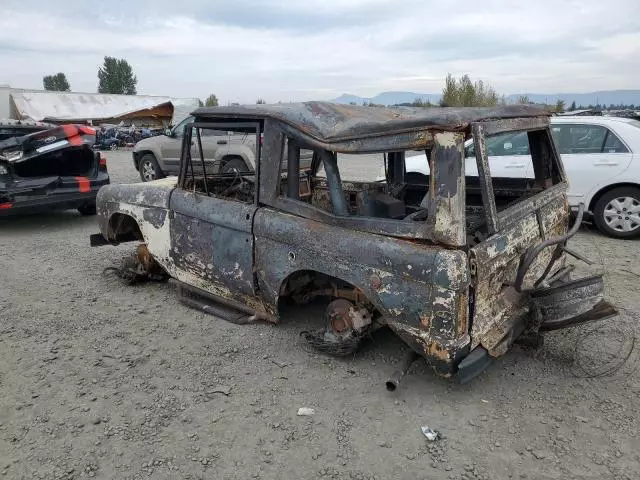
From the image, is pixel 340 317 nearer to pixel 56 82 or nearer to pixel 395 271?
pixel 395 271

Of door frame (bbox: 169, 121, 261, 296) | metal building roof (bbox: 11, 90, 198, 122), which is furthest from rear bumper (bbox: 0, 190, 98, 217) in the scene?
metal building roof (bbox: 11, 90, 198, 122)

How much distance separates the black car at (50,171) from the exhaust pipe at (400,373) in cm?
621

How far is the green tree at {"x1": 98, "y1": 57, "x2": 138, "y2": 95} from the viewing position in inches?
3132

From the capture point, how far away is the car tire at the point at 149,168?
1159 centimetres

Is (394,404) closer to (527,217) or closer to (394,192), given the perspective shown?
(527,217)

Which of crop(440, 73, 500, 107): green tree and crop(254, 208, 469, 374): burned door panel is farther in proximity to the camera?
crop(440, 73, 500, 107): green tree

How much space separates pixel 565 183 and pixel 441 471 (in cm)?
258

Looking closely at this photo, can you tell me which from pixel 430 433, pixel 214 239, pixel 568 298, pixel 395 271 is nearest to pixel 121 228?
pixel 214 239

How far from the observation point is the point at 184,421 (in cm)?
286

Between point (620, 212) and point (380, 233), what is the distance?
16.5 feet

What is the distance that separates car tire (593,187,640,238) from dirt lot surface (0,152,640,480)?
2.44 meters

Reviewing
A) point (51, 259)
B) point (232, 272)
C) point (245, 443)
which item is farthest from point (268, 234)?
point (51, 259)

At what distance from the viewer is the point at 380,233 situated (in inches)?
117

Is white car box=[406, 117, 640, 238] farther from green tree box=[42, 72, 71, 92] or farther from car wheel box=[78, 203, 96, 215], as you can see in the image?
green tree box=[42, 72, 71, 92]
